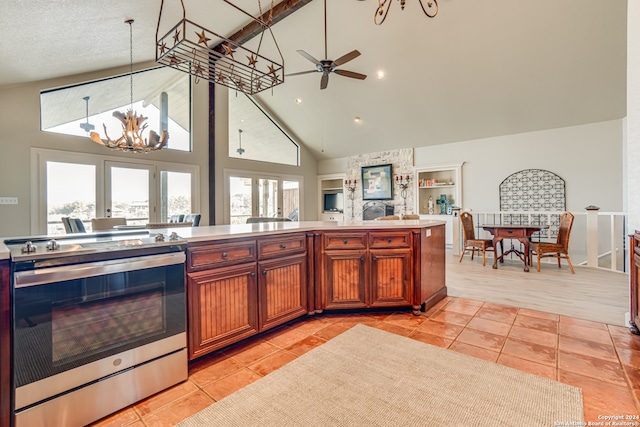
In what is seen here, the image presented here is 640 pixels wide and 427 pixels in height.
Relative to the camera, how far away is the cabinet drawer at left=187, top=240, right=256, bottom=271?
1.97 m

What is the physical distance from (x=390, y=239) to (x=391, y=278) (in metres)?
0.38

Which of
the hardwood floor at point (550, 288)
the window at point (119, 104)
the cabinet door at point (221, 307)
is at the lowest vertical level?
the hardwood floor at point (550, 288)

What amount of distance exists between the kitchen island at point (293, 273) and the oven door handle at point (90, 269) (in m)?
0.19

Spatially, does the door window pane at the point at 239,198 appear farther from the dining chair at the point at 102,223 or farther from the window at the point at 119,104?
the dining chair at the point at 102,223

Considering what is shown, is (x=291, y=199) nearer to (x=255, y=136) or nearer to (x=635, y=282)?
(x=255, y=136)

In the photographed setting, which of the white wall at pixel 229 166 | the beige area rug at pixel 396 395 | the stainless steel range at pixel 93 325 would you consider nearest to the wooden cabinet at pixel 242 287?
the stainless steel range at pixel 93 325

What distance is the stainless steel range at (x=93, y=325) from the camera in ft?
4.34

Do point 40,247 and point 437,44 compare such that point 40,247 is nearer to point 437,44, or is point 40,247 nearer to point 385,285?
point 385,285

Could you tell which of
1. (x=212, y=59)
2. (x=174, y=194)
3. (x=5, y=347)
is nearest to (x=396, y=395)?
(x=5, y=347)

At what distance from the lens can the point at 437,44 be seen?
5023mm

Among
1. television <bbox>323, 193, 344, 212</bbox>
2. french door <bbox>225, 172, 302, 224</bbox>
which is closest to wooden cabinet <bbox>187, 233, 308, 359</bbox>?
french door <bbox>225, 172, 302, 224</bbox>

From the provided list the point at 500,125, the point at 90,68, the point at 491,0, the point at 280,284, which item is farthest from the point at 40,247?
the point at 500,125

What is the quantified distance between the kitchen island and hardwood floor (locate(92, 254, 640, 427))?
0.14 meters

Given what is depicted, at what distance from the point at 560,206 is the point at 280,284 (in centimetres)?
649
